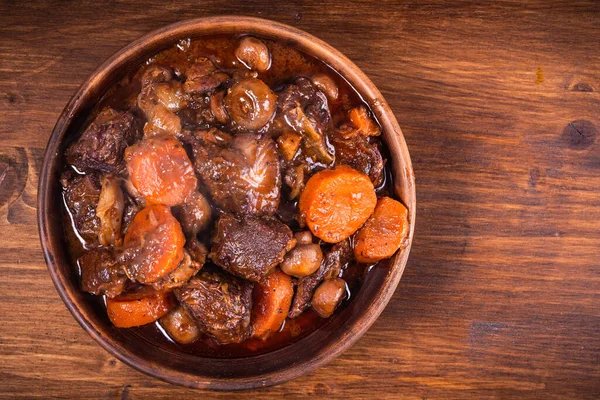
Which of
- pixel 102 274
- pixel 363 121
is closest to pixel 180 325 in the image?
pixel 102 274

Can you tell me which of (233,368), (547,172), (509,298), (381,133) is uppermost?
(381,133)

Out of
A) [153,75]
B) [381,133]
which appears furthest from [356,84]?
[153,75]

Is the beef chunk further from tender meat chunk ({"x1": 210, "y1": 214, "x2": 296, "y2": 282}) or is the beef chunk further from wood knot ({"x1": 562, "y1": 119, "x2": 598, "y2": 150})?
wood knot ({"x1": 562, "y1": 119, "x2": 598, "y2": 150})

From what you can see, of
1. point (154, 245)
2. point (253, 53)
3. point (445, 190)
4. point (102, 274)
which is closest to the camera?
point (154, 245)

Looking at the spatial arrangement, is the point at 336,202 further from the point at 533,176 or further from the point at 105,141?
the point at 533,176

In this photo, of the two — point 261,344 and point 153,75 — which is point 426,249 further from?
point 153,75

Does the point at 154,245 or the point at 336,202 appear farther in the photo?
the point at 336,202

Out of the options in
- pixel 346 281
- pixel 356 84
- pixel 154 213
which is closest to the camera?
pixel 154 213
